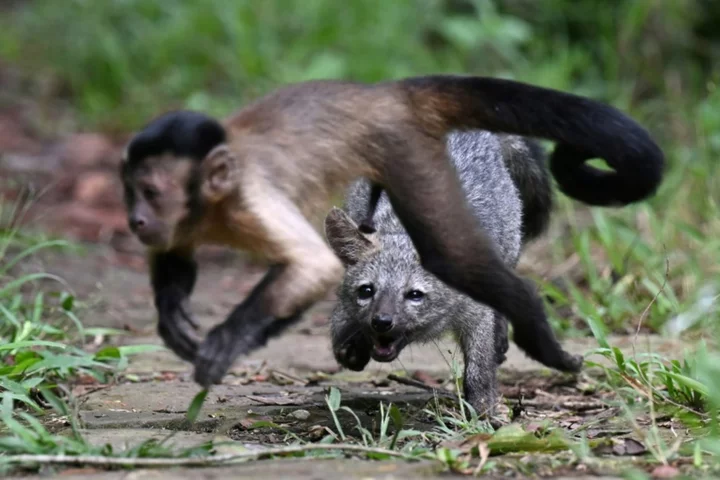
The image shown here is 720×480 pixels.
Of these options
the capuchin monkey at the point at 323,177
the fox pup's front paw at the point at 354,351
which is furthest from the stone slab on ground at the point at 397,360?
the capuchin monkey at the point at 323,177

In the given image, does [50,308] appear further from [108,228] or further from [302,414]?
[108,228]

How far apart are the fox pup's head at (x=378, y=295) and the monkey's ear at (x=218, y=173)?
1.08 metres

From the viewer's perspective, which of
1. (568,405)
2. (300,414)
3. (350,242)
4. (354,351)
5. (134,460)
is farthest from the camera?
(350,242)

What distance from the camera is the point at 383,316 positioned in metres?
5.41

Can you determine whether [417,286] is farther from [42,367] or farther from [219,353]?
[42,367]

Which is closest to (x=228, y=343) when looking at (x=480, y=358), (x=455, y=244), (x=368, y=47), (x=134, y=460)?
(x=134, y=460)

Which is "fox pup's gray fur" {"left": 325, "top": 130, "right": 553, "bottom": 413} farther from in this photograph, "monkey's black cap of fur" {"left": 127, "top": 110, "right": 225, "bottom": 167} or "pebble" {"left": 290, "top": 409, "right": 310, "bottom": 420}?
"monkey's black cap of fur" {"left": 127, "top": 110, "right": 225, "bottom": 167}

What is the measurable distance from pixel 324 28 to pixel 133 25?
8.79 ft

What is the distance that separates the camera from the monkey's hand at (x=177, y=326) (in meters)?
5.18

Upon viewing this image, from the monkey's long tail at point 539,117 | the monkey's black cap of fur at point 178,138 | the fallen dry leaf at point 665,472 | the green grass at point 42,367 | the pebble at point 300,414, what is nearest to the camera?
the fallen dry leaf at point 665,472

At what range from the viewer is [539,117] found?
16.6 feet

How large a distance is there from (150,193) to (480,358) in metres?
1.92

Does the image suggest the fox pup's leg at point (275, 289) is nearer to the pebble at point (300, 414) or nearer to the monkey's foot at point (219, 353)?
the monkey's foot at point (219, 353)

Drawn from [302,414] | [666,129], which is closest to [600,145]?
[302,414]
